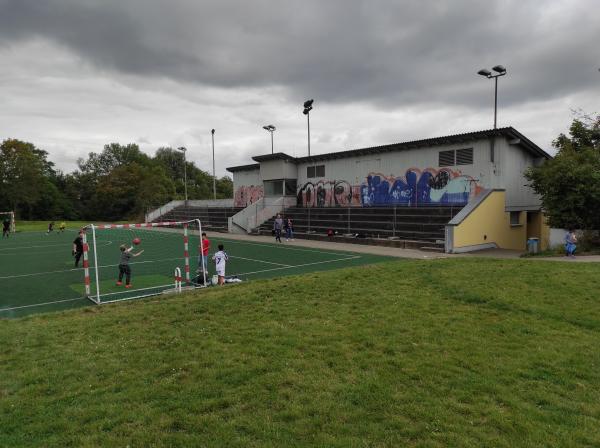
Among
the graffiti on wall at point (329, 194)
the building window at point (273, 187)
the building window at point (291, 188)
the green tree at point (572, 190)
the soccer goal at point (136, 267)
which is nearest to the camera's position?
the soccer goal at point (136, 267)

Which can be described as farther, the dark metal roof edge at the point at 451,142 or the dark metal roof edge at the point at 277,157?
the dark metal roof edge at the point at 277,157

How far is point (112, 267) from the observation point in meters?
17.5

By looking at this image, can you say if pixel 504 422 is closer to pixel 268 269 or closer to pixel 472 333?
pixel 472 333

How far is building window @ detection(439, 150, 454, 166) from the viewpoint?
25766 millimetres

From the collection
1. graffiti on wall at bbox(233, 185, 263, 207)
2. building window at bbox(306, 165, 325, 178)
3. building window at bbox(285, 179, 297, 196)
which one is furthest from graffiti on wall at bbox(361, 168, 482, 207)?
graffiti on wall at bbox(233, 185, 263, 207)

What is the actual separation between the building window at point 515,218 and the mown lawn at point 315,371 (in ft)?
51.3

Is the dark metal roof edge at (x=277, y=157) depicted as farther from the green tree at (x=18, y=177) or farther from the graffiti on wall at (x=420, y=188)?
the green tree at (x=18, y=177)

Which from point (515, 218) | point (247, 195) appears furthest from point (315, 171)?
point (515, 218)

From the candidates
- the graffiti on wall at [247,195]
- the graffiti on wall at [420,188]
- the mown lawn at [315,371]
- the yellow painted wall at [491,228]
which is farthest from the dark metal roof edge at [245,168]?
the mown lawn at [315,371]

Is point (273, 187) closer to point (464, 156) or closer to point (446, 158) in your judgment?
point (446, 158)

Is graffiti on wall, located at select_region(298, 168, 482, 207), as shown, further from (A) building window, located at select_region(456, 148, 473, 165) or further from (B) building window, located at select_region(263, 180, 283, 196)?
(B) building window, located at select_region(263, 180, 283, 196)

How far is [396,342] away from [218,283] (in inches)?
306

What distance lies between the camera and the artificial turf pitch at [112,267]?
12109 millimetres

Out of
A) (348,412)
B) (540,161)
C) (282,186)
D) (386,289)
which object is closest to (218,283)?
(386,289)
